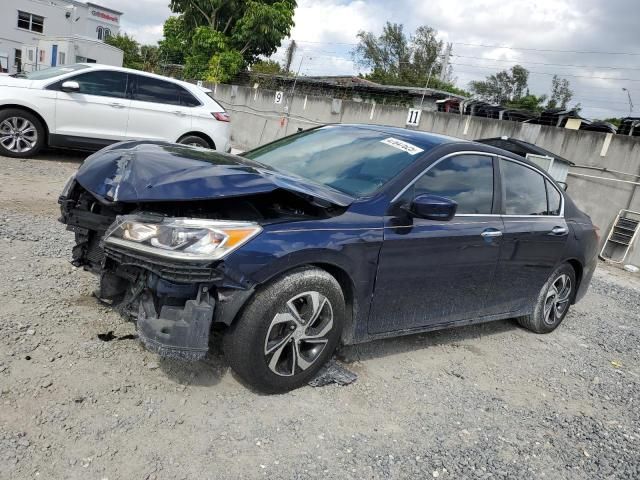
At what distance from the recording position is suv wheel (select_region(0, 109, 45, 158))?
7781 mm

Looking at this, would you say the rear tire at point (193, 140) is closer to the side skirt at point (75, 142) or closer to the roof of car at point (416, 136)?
the side skirt at point (75, 142)

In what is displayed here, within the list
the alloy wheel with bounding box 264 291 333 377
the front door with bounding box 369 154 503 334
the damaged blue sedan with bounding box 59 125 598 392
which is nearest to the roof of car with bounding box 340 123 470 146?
the damaged blue sedan with bounding box 59 125 598 392

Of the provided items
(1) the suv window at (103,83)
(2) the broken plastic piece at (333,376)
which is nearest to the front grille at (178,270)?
(2) the broken plastic piece at (333,376)

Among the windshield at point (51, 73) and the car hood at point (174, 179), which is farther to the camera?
the windshield at point (51, 73)

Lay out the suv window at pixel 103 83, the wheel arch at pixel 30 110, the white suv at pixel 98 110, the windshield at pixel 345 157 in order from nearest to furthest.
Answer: the windshield at pixel 345 157 → the wheel arch at pixel 30 110 → the white suv at pixel 98 110 → the suv window at pixel 103 83

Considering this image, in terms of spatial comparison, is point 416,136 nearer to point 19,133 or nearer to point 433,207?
point 433,207

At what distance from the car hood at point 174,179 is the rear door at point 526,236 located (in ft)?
5.13

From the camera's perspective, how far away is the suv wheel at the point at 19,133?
778 centimetres

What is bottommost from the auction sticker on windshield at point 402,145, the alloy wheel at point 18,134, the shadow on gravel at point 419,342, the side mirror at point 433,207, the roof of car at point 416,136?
the shadow on gravel at point 419,342

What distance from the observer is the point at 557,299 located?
16.4 ft

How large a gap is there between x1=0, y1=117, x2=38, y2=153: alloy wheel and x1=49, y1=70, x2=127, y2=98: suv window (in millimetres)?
889

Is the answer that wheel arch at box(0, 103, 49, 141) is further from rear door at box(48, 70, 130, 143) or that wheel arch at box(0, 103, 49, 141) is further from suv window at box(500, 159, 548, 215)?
suv window at box(500, 159, 548, 215)

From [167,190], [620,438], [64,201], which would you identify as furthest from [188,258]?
[620,438]

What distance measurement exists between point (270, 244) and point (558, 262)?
3.08m
